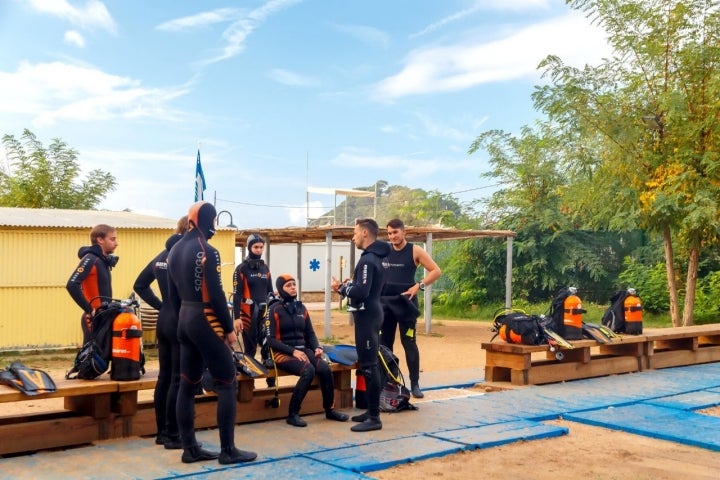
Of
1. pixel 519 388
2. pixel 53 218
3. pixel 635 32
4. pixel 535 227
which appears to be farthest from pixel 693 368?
pixel 535 227

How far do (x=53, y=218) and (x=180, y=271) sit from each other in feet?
33.1

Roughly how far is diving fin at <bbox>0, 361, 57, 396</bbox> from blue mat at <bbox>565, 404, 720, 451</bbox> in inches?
170

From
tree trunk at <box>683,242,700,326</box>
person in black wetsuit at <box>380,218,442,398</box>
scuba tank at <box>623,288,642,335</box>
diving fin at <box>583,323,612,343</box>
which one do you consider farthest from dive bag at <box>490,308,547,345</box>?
tree trunk at <box>683,242,700,326</box>

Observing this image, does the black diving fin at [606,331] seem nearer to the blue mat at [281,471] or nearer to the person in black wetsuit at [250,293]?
the person in black wetsuit at [250,293]

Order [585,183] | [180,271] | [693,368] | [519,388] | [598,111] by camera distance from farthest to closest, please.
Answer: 1. [585,183]
2. [598,111]
3. [693,368]
4. [519,388]
5. [180,271]

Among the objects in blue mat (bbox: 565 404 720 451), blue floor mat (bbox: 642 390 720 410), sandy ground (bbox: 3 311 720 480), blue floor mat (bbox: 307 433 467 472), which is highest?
blue floor mat (bbox: 307 433 467 472)

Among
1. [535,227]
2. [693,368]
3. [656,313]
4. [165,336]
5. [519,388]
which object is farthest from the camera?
[535,227]

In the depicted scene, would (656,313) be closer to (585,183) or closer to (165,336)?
(585,183)

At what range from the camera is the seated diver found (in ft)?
20.3

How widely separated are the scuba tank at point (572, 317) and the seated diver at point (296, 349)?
3.50 m

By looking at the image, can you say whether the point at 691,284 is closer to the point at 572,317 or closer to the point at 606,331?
the point at 606,331

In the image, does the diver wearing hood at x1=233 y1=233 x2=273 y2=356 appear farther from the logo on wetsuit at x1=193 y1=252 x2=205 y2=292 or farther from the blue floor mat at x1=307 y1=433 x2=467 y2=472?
the logo on wetsuit at x1=193 y1=252 x2=205 y2=292

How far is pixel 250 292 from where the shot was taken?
813 centimetres

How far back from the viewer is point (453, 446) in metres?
5.56
